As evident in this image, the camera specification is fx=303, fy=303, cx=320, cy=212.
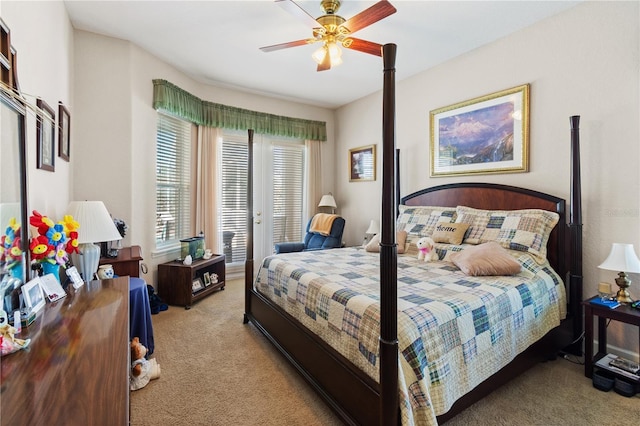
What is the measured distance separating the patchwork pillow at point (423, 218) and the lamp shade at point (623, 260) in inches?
48.4

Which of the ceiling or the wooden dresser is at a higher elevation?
the ceiling

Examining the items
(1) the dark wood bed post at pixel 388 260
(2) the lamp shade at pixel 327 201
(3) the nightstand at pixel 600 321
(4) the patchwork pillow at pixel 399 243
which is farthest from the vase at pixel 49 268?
(2) the lamp shade at pixel 327 201

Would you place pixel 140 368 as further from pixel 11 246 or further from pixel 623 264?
pixel 623 264

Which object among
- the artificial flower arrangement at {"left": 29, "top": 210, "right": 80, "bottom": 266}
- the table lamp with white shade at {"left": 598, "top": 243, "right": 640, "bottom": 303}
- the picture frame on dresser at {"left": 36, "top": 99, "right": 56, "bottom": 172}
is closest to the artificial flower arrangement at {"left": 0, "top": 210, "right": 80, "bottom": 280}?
the artificial flower arrangement at {"left": 29, "top": 210, "right": 80, "bottom": 266}

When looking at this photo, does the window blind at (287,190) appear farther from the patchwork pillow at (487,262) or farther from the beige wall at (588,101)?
the patchwork pillow at (487,262)

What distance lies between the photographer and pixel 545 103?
8.79 feet

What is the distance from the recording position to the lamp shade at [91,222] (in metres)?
1.99

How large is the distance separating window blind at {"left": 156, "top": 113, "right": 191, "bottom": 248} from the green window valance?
20 cm

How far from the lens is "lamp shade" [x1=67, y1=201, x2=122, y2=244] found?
1.99 metres

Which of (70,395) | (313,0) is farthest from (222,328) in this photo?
(313,0)

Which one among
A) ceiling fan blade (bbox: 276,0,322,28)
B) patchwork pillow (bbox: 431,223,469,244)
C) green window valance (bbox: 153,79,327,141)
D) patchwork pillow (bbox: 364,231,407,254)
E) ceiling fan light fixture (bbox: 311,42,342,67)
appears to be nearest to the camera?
ceiling fan blade (bbox: 276,0,322,28)

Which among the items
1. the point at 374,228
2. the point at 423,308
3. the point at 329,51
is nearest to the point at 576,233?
the point at 423,308

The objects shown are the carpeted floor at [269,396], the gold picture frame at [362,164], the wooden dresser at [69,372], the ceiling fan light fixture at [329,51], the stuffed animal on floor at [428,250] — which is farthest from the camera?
the gold picture frame at [362,164]

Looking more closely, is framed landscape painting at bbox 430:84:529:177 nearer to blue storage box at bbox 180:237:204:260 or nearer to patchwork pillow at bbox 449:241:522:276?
patchwork pillow at bbox 449:241:522:276
